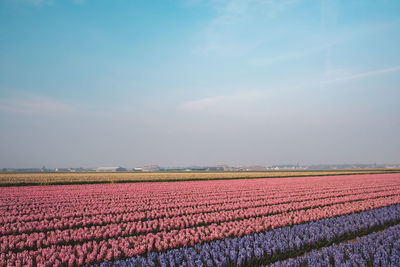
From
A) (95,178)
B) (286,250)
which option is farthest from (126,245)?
(95,178)

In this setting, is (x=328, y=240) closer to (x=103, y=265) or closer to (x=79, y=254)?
(x=103, y=265)

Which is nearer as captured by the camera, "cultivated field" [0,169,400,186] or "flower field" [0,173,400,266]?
"flower field" [0,173,400,266]

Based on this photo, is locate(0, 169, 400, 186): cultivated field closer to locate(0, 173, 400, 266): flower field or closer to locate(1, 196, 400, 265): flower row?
locate(0, 173, 400, 266): flower field

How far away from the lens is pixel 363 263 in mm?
5980

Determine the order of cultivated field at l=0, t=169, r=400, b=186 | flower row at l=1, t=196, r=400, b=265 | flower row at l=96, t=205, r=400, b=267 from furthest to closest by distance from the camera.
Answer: cultivated field at l=0, t=169, r=400, b=186 < flower row at l=1, t=196, r=400, b=265 < flower row at l=96, t=205, r=400, b=267

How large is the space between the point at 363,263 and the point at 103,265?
602 centimetres

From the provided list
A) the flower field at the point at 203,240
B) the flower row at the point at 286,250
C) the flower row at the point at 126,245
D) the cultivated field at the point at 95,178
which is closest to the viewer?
the flower row at the point at 286,250

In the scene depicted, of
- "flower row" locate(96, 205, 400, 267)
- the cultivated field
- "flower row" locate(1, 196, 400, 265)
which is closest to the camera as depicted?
"flower row" locate(96, 205, 400, 267)

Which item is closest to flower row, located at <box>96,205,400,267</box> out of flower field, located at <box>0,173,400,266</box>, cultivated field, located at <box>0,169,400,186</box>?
flower field, located at <box>0,173,400,266</box>

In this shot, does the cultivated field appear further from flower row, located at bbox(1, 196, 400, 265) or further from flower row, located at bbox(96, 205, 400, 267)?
flower row, located at bbox(96, 205, 400, 267)

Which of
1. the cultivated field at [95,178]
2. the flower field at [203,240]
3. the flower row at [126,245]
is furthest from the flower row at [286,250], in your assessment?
the cultivated field at [95,178]

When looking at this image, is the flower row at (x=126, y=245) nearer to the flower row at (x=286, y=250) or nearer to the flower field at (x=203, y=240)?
the flower field at (x=203, y=240)

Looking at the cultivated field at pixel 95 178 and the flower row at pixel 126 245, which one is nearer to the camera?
the flower row at pixel 126 245

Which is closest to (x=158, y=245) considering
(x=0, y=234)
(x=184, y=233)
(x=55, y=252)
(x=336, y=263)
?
(x=184, y=233)
